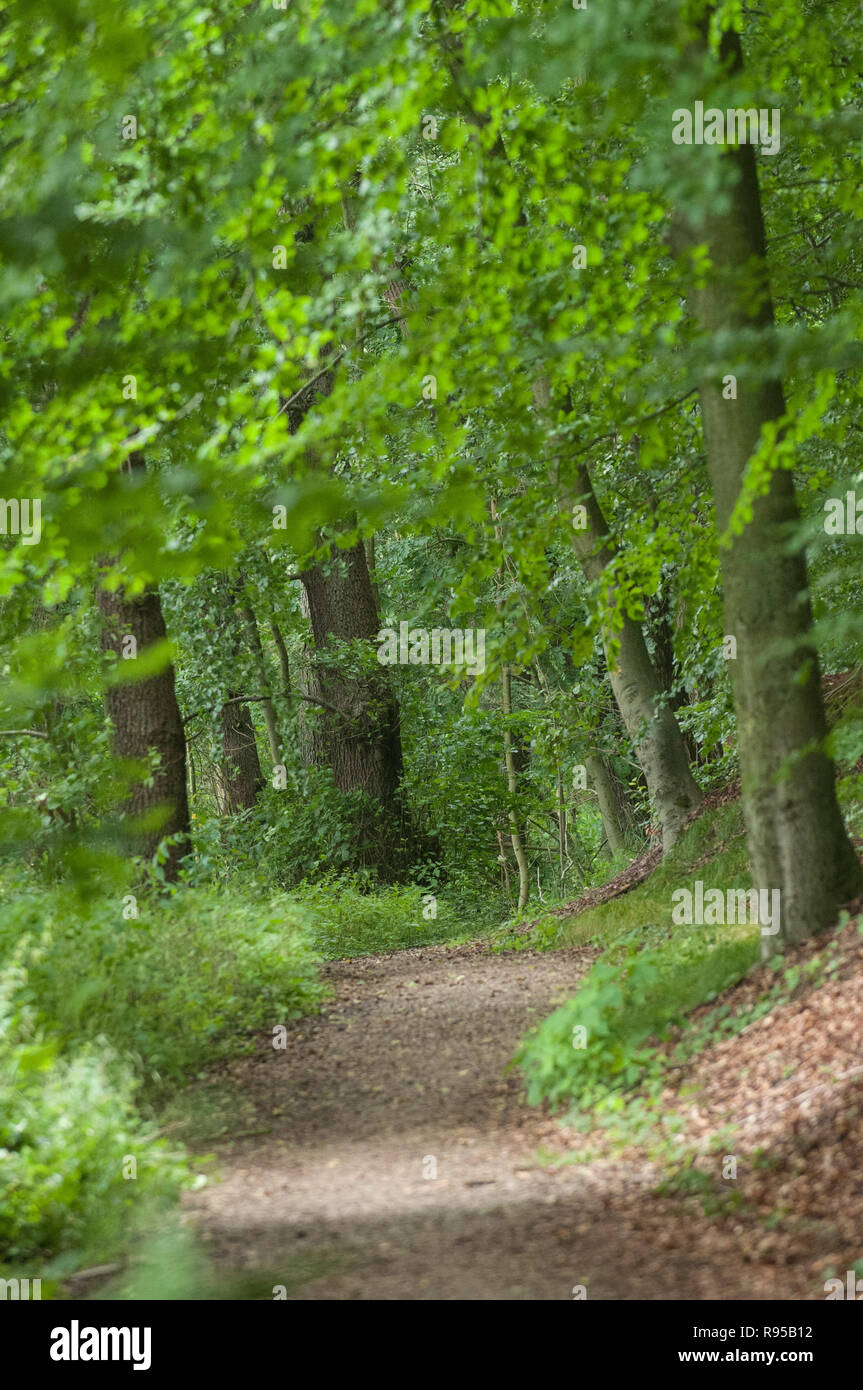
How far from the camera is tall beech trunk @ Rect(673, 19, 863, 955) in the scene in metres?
6.32

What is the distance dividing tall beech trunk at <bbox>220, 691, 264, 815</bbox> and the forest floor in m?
9.69

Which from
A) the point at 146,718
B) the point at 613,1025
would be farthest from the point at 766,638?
the point at 146,718

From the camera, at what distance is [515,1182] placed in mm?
5254

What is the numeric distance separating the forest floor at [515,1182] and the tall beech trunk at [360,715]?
25.5 ft

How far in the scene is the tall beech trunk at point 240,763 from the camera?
17.3 metres

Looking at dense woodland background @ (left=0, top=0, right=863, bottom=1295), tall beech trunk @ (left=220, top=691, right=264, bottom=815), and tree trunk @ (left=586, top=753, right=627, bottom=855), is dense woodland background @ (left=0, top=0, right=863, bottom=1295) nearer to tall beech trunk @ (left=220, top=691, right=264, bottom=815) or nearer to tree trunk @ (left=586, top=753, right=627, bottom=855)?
tree trunk @ (left=586, top=753, right=627, bottom=855)

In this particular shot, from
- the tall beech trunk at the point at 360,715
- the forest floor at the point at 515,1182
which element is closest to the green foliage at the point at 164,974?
the forest floor at the point at 515,1182

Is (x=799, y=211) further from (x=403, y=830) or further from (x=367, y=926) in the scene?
(x=403, y=830)

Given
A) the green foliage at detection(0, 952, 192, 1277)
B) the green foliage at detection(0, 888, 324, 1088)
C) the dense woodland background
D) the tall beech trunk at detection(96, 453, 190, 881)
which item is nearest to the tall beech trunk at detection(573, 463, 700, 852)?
the dense woodland background

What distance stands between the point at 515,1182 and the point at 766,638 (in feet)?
9.42

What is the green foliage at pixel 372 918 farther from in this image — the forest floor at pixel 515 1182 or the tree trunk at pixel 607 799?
the forest floor at pixel 515 1182

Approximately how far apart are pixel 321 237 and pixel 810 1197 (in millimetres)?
4717

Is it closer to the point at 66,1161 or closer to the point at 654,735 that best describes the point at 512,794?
the point at 654,735

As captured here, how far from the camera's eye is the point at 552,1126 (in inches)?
237
